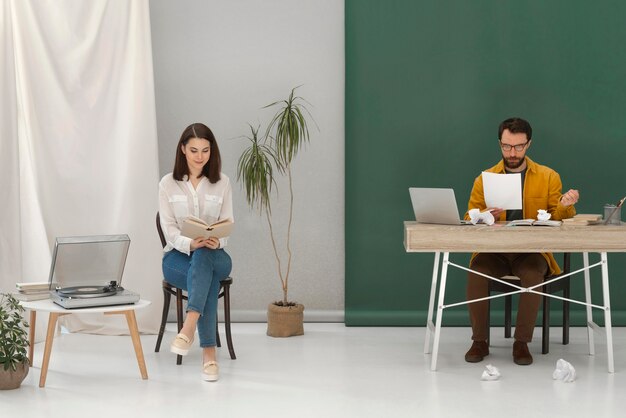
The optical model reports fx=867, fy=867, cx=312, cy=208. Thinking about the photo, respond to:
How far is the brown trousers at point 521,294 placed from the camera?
15.0 feet

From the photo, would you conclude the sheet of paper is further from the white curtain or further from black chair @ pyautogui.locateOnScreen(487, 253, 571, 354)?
the white curtain

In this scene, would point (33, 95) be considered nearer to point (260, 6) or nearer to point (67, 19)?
Result: point (67, 19)

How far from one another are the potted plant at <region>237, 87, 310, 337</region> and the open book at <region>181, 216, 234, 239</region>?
0.97 metres

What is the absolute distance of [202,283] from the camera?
4.27 m

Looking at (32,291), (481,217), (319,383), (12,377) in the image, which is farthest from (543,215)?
(12,377)

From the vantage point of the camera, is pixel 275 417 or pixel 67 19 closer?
pixel 275 417

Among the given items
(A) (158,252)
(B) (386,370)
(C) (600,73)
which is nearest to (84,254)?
(A) (158,252)

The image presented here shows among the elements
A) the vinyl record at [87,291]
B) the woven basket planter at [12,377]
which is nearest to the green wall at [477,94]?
the vinyl record at [87,291]

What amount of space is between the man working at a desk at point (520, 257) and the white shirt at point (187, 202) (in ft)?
4.35

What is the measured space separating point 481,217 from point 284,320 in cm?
150

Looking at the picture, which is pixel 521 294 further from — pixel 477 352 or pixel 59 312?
pixel 59 312

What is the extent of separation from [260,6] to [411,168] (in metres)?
1.46

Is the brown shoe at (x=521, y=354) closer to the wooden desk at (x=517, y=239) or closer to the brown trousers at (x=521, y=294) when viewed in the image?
the brown trousers at (x=521, y=294)

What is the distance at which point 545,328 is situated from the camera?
15.8 feet
